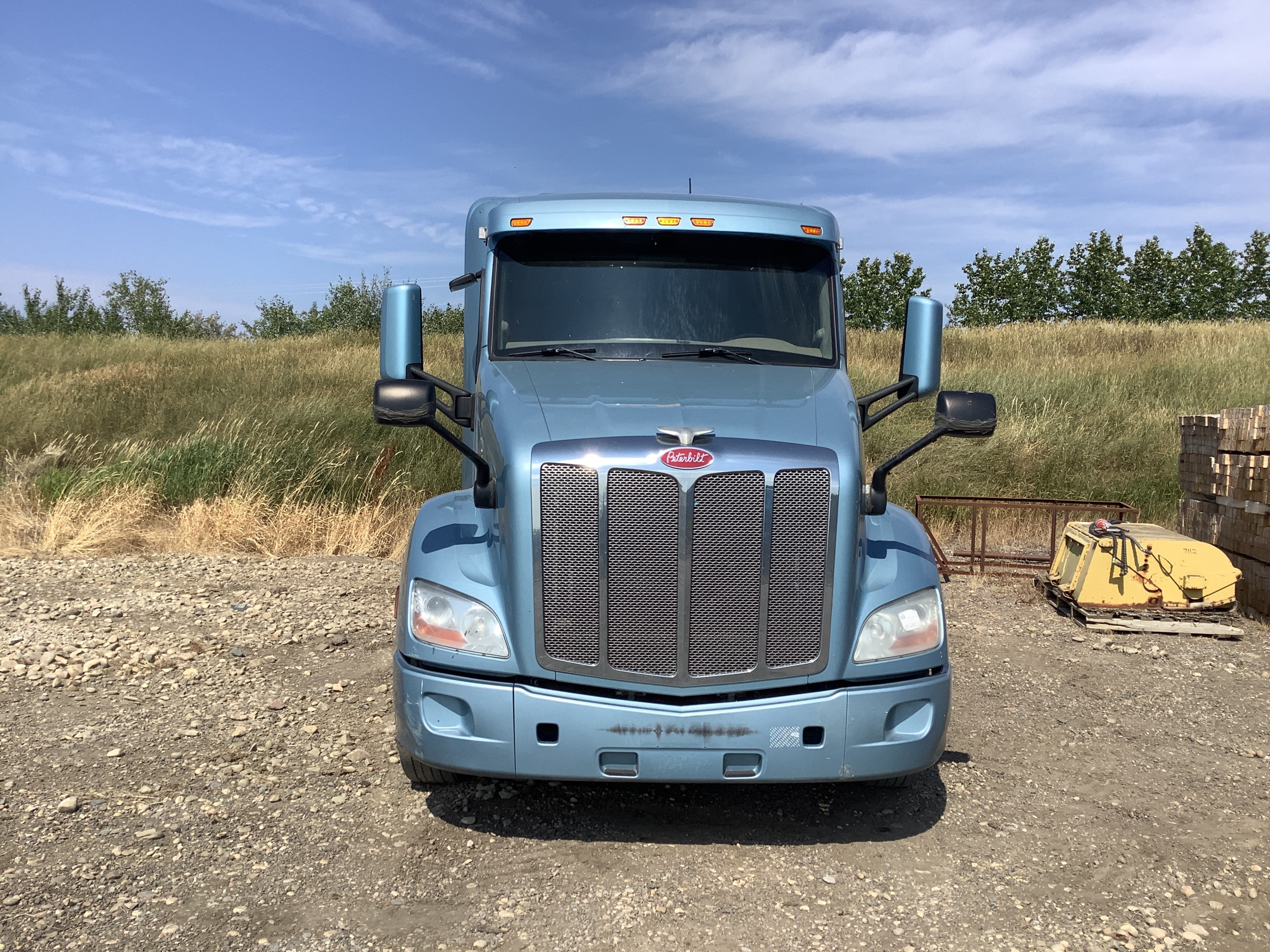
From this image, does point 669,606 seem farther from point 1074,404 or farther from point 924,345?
point 1074,404

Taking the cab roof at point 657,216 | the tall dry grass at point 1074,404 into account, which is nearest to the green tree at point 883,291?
the tall dry grass at point 1074,404

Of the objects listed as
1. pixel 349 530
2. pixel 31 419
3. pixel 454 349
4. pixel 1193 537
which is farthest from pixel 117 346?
pixel 1193 537

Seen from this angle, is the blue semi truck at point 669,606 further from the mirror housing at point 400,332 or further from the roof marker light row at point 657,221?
the roof marker light row at point 657,221

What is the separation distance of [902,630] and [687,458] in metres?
1.04

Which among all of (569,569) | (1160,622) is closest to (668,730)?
(569,569)

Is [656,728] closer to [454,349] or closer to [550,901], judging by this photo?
[550,901]

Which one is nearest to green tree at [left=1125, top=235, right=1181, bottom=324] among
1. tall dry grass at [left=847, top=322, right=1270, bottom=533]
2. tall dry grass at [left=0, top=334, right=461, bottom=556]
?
tall dry grass at [left=847, top=322, right=1270, bottom=533]

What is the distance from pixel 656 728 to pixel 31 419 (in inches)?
578

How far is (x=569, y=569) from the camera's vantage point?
11.7 ft

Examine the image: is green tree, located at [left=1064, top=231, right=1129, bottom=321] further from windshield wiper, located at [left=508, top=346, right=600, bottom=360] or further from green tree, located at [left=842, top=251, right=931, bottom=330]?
windshield wiper, located at [left=508, top=346, right=600, bottom=360]

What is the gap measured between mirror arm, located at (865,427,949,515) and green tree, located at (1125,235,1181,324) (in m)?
44.1

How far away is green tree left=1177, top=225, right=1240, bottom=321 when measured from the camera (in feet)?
143

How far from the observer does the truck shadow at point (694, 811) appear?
3965 millimetres

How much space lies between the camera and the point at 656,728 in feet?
11.5
